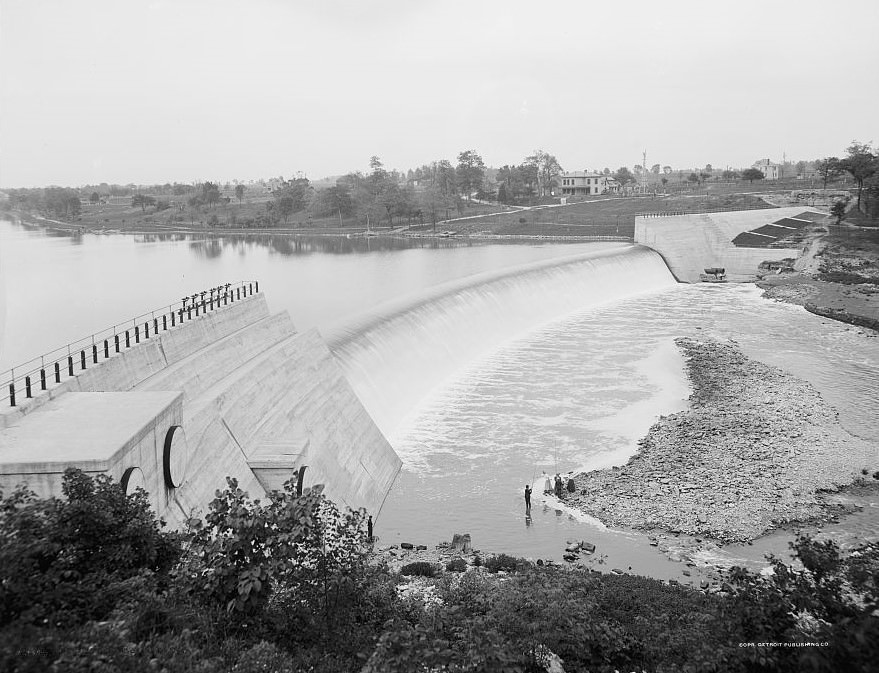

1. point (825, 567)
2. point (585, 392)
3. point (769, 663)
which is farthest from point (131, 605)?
point (585, 392)

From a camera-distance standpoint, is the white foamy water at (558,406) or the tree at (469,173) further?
the tree at (469,173)

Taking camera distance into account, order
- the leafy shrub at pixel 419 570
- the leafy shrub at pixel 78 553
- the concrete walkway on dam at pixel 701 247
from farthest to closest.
→ the concrete walkway on dam at pixel 701 247
the leafy shrub at pixel 419 570
the leafy shrub at pixel 78 553

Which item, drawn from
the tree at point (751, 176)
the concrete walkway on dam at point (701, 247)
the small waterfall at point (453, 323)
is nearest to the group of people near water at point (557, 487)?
the small waterfall at point (453, 323)

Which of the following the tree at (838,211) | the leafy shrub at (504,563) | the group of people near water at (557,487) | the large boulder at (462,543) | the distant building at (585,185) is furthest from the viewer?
the distant building at (585,185)

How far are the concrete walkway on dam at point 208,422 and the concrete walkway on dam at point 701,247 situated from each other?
122ft

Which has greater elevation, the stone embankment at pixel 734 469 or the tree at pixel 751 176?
the tree at pixel 751 176

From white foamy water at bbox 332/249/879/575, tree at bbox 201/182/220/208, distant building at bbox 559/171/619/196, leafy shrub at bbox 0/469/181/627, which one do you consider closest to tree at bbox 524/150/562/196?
distant building at bbox 559/171/619/196

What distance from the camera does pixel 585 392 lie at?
74.3 feet

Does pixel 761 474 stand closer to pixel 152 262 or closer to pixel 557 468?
pixel 557 468

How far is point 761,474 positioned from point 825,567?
29.3 ft

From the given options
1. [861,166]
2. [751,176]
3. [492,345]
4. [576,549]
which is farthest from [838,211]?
[576,549]

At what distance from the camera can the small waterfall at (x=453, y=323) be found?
20.7 m

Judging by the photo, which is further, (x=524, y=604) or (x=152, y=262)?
(x=152, y=262)

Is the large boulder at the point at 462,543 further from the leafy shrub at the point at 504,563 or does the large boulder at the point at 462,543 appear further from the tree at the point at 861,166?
the tree at the point at 861,166
